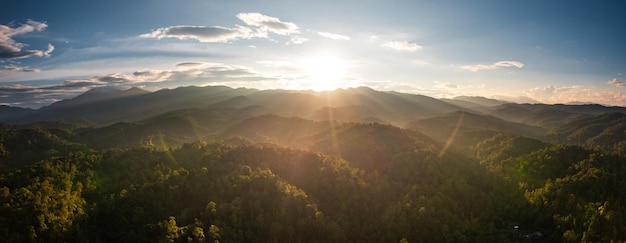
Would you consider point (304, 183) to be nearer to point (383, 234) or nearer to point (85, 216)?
point (383, 234)

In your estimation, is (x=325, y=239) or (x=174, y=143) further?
(x=174, y=143)

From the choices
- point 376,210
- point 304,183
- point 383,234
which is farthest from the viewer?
point 304,183

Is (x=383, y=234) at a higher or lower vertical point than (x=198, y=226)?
lower

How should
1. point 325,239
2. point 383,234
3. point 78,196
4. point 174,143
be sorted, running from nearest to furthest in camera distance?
point 78,196 < point 325,239 < point 383,234 < point 174,143

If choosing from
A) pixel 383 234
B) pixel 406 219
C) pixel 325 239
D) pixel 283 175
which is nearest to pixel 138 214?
pixel 325 239

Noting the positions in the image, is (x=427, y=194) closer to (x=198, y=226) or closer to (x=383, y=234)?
(x=383, y=234)

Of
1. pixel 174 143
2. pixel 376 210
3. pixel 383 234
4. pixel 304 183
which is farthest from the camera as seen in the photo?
pixel 174 143

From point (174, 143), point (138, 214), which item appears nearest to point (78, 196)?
point (138, 214)

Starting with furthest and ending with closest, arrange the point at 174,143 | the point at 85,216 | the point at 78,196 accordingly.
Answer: the point at 174,143
the point at 78,196
the point at 85,216

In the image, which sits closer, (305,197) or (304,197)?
(304,197)
